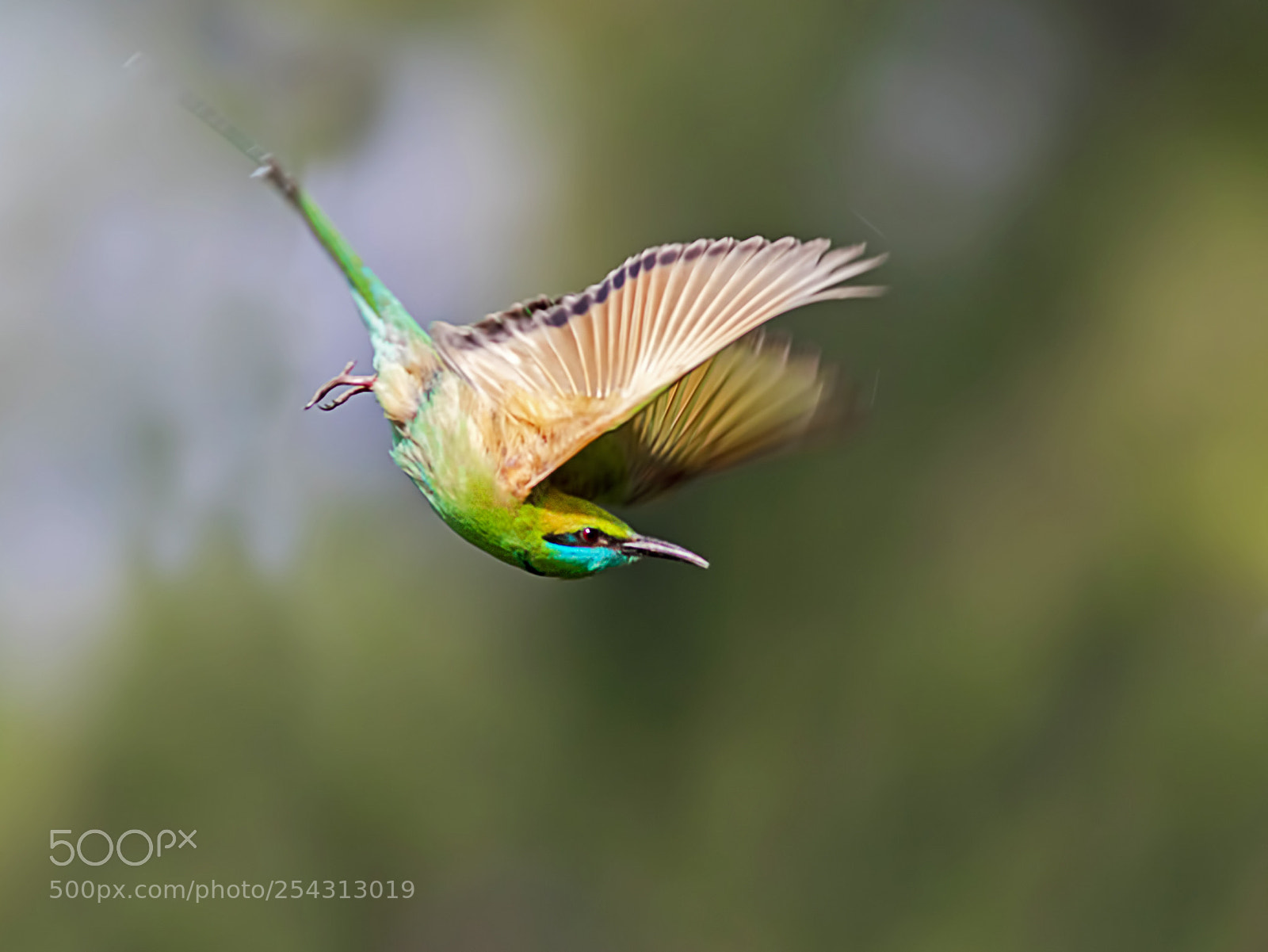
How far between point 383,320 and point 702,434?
0.21 m

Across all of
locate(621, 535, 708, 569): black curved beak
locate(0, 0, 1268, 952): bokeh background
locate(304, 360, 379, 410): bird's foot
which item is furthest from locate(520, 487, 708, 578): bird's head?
locate(0, 0, 1268, 952): bokeh background

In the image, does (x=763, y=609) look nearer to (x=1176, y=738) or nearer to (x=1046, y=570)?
(x=1046, y=570)

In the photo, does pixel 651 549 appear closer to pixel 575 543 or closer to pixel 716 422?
pixel 575 543

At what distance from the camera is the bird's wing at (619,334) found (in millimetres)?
477

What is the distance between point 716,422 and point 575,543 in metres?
0.16

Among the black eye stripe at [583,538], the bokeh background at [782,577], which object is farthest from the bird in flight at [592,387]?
the bokeh background at [782,577]

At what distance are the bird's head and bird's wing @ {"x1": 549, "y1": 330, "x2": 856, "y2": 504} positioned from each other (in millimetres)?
44

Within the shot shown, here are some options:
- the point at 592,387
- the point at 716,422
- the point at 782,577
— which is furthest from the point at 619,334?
the point at 782,577

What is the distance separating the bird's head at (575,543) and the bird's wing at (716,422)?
4 cm

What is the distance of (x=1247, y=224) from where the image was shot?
2094 mm

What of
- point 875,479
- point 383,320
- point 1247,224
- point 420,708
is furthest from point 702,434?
point 1247,224

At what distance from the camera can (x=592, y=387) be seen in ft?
1.83

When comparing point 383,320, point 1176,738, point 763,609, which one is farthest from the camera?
point 763,609

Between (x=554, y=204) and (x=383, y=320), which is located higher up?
(x=554, y=204)
